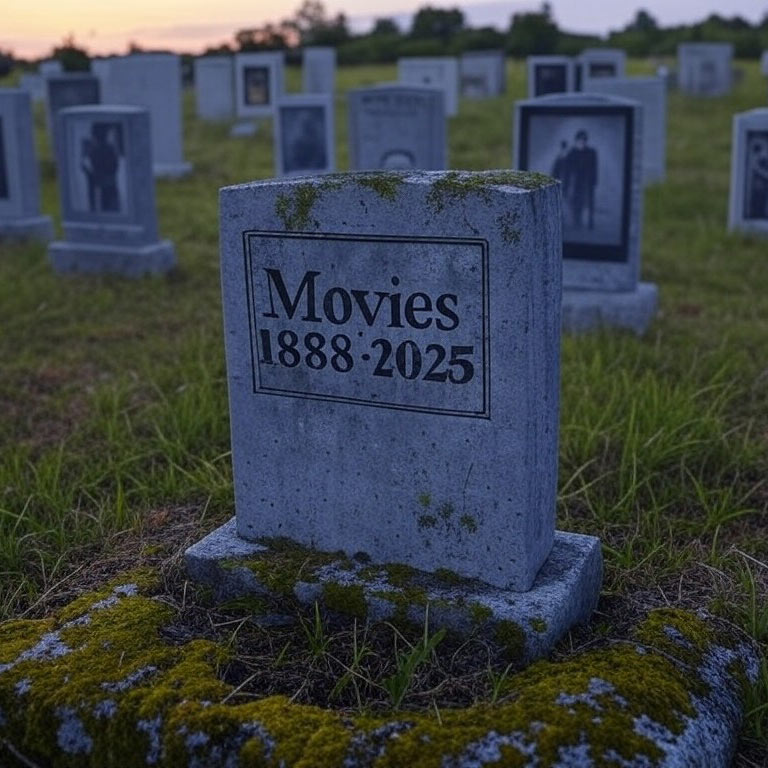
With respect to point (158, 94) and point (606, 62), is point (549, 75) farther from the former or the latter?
point (158, 94)

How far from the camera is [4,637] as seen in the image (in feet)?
7.86

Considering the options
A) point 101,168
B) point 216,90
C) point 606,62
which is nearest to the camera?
point 101,168

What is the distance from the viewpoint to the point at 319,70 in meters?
20.4

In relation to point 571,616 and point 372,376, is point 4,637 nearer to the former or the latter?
point 372,376

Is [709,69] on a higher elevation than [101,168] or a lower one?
higher

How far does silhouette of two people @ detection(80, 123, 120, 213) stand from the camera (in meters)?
7.51

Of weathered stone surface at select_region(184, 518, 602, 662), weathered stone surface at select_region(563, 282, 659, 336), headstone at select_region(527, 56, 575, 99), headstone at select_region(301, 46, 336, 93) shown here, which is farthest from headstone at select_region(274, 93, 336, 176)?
headstone at select_region(301, 46, 336, 93)

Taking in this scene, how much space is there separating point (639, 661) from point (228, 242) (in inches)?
53.3

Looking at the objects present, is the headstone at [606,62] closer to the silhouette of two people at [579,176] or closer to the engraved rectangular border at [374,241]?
the silhouette of two people at [579,176]

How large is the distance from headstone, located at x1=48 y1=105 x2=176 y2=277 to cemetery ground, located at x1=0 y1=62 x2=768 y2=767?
1.26ft

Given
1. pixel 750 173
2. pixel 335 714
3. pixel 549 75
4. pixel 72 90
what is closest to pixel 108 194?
pixel 750 173

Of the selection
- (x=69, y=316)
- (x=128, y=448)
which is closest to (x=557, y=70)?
(x=69, y=316)

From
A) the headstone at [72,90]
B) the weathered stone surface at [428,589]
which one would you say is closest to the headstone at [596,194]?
the weathered stone surface at [428,589]

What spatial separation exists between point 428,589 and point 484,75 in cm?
2249
